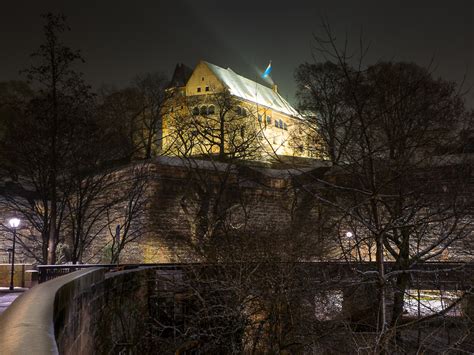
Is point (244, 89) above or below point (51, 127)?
above

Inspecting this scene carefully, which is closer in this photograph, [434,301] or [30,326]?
[30,326]

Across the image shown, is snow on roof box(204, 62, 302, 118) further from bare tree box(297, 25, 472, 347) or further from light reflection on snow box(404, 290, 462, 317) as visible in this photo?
light reflection on snow box(404, 290, 462, 317)

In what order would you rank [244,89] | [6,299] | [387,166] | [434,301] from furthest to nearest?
[244,89] < [6,299] < [434,301] < [387,166]

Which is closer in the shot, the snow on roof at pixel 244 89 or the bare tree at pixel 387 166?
the bare tree at pixel 387 166

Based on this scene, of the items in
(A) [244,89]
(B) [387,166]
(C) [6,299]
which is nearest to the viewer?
(B) [387,166]

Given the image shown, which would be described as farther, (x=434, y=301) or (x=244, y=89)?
(x=244, y=89)

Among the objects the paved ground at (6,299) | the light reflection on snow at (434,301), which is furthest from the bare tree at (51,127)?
the light reflection on snow at (434,301)

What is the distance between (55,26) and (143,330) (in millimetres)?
10958

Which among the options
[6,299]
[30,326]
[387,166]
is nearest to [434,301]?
[387,166]

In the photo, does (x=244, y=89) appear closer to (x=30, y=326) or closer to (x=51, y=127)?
(x=51, y=127)

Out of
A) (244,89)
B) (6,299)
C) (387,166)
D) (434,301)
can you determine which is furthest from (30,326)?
(244,89)

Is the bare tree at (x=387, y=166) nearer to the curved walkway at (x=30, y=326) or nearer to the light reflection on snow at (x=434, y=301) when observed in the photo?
the light reflection on snow at (x=434, y=301)

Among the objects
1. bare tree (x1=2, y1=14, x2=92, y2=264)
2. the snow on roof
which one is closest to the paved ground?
bare tree (x1=2, y1=14, x2=92, y2=264)

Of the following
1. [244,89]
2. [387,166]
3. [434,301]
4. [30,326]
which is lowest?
[434,301]
